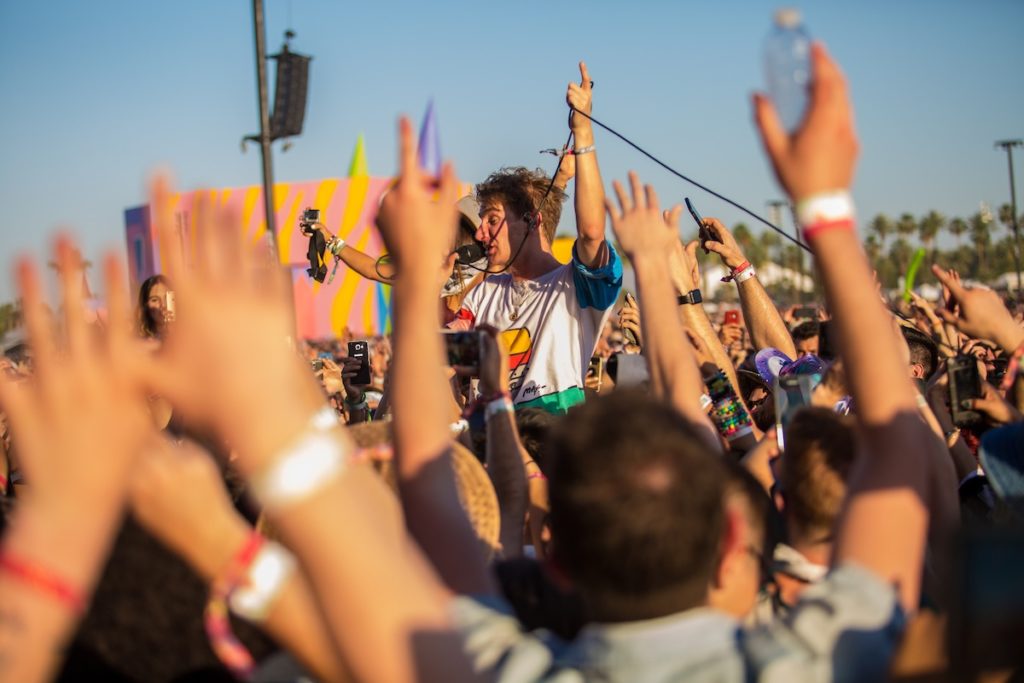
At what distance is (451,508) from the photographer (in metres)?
1.82

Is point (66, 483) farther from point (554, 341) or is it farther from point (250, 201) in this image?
point (250, 201)

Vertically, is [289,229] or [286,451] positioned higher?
[286,451]

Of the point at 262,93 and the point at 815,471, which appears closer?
the point at 815,471

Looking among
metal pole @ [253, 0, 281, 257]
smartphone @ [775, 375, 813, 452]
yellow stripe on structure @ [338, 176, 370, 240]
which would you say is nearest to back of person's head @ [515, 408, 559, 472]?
smartphone @ [775, 375, 813, 452]

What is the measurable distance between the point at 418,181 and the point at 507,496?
3.94 ft

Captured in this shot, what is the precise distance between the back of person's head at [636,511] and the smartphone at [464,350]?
1.03m

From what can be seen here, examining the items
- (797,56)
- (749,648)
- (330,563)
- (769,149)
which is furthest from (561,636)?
(797,56)

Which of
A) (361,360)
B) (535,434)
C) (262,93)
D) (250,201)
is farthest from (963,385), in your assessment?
(250,201)

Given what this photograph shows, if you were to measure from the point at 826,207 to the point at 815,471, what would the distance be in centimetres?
71

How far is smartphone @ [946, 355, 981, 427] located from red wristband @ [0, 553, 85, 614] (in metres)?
2.33

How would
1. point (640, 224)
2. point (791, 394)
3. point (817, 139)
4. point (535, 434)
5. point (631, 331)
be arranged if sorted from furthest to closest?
1. point (631, 331)
2. point (535, 434)
3. point (791, 394)
4. point (640, 224)
5. point (817, 139)

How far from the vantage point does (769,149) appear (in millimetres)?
1742

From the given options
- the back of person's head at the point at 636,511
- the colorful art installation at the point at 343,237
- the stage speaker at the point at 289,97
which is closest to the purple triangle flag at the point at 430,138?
the colorful art installation at the point at 343,237

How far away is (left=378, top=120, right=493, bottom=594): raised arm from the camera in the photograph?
1.73 metres
